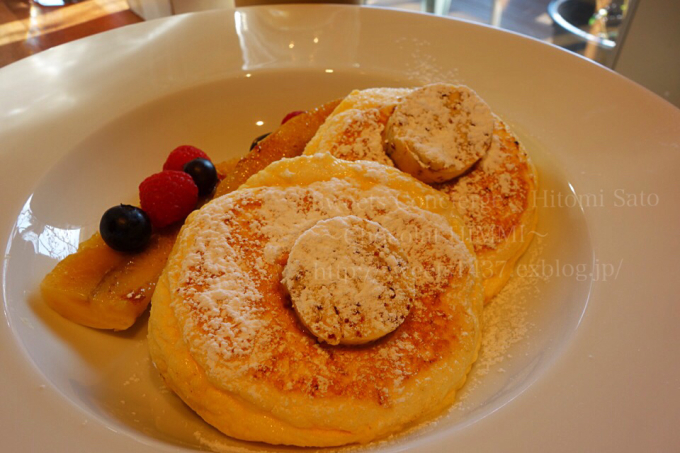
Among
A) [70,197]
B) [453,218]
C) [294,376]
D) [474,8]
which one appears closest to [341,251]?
[294,376]

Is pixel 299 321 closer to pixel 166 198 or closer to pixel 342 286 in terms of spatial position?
pixel 342 286

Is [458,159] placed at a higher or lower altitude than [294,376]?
higher

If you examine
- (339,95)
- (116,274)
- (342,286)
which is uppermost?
(342,286)

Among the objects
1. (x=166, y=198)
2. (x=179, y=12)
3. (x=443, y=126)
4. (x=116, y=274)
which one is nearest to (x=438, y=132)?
(x=443, y=126)

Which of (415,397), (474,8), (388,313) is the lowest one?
(474,8)

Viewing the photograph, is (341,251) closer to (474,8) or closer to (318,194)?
(318,194)
